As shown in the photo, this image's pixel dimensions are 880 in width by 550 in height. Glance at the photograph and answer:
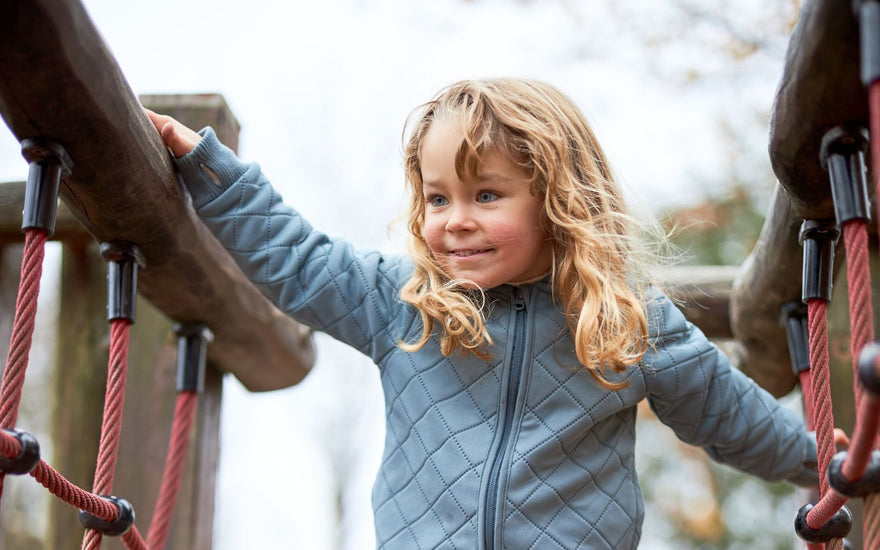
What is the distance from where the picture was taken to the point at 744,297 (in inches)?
62.9

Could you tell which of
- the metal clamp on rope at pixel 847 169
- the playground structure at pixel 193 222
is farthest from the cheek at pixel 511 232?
the metal clamp on rope at pixel 847 169

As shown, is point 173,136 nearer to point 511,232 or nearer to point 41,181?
point 41,181

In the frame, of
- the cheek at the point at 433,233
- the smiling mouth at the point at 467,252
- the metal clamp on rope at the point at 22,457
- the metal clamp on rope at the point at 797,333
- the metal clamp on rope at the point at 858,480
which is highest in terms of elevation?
the cheek at the point at 433,233

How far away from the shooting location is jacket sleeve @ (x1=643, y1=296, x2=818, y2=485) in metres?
1.26

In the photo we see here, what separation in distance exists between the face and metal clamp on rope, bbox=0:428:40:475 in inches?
21.8

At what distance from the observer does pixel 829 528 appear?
1.01 m

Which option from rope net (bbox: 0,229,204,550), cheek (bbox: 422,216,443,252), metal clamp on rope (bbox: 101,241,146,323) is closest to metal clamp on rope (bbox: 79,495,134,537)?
rope net (bbox: 0,229,204,550)

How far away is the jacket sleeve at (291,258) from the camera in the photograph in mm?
1169

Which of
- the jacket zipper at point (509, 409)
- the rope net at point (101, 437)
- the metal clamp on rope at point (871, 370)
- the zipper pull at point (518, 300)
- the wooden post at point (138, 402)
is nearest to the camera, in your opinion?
the metal clamp on rope at point (871, 370)

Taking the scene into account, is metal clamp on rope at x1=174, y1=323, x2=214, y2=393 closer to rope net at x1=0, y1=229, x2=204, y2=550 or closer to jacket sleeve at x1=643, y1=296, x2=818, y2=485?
rope net at x1=0, y1=229, x2=204, y2=550

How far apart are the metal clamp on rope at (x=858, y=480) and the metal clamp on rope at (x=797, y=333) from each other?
0.66m

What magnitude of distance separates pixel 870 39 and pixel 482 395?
72 cm

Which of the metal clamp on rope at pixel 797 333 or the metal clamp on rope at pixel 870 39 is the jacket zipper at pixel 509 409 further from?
the metal clamp on rope at pixel 870 39

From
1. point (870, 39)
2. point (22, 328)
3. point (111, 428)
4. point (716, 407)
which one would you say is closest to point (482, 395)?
point (716, 407)
